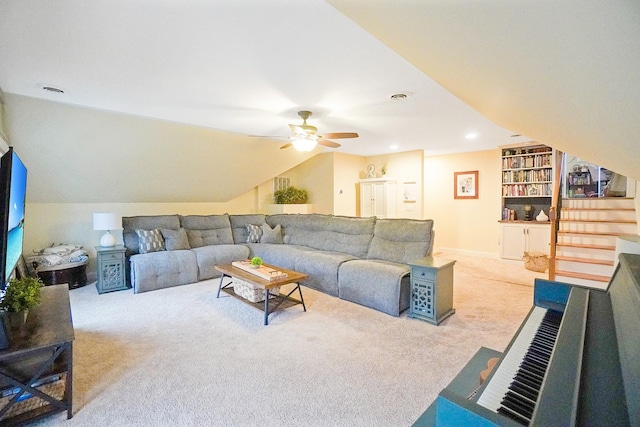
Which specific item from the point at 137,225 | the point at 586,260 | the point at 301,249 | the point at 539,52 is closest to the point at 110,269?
the point at 137,225

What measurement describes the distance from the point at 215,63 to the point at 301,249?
9.71 feet

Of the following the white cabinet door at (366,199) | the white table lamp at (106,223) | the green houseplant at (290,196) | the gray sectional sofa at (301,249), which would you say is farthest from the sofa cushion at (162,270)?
the white cabinet door at (366,199)

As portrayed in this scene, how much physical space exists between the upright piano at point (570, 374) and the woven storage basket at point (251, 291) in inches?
88.8

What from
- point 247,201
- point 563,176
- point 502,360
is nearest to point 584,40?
point 502,360

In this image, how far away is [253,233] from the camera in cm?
540

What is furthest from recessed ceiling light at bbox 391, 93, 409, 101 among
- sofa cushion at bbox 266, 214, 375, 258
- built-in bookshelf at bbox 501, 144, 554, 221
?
built-in bookshelf at bbox 501, 144, 554, 221

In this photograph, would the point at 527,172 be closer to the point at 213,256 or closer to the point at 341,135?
the point at 341,135

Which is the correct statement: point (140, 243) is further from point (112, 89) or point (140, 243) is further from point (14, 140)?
point (112, 89)

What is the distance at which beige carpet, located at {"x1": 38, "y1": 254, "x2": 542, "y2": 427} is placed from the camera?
1.71 meters

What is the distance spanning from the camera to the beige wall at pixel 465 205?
6125 millimetres

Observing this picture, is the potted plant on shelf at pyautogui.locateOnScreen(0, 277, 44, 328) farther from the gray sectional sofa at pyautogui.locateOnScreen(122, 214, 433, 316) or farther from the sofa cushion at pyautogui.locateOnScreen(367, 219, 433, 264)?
the sofa cushion at pyautogui.locateOnScreen(367, 219, 433, 264)

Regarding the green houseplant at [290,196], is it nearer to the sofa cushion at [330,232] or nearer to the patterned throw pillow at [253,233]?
the sofa cushion at [330,232]

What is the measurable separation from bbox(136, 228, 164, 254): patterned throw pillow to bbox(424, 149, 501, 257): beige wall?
5.77 meters

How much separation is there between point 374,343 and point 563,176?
506 centimetres
